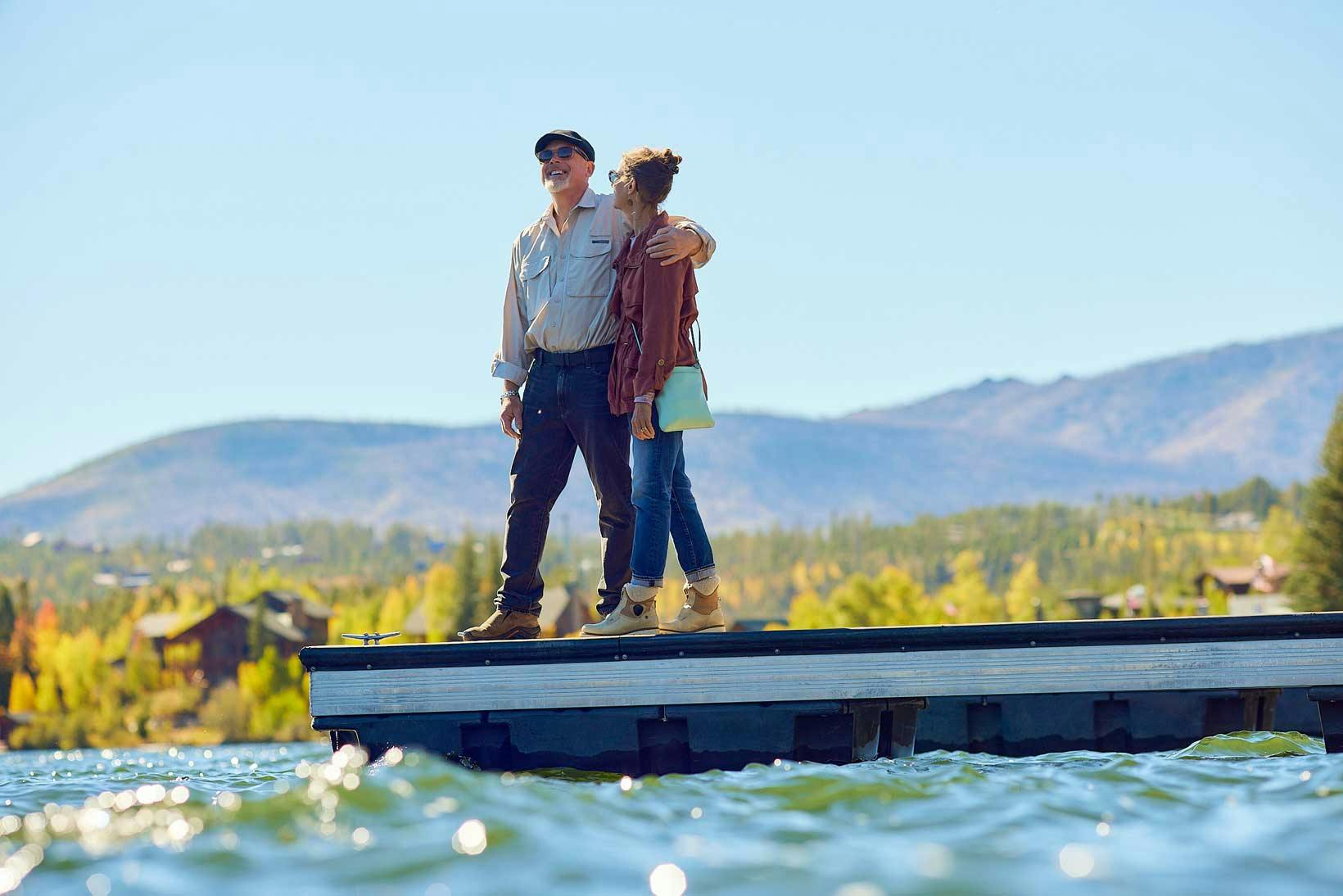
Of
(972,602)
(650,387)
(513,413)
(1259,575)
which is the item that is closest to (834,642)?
(650,387)

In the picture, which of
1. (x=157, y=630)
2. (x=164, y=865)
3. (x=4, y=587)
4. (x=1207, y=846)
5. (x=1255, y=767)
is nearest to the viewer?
(x=164, y=865)

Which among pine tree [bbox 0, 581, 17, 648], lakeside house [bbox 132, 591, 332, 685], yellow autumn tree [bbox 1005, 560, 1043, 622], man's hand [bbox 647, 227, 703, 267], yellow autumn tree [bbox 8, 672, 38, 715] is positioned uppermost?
man's hand [bbox 647, 227, 703, 267]

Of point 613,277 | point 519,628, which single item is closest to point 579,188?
point 613,277

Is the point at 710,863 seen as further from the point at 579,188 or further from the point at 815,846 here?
the point at 579,188

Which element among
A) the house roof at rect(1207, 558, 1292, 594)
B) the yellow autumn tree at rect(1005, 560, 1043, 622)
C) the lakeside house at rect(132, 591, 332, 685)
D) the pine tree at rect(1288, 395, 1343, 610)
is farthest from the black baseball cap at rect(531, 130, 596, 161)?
the house roof at rect(1207, 558, 1292, 594)

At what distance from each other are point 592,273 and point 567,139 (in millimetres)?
927

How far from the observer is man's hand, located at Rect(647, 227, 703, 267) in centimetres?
874

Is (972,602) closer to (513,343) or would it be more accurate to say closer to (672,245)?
(513,343)

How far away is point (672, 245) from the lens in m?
8.75

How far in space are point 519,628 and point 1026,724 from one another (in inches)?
123

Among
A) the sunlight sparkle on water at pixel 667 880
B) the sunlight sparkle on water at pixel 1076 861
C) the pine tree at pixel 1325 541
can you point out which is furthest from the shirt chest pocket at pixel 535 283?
the pine tree at pixel 1325 541

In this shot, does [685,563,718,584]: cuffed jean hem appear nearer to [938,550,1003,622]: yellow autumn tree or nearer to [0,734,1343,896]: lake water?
[0,734,1343,896]: lake water

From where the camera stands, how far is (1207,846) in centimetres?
488

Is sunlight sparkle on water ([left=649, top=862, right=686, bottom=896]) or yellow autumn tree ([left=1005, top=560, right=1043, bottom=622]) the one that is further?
yellow autumn tree ([left=1005, top=560, right=1043, bottom=622])
